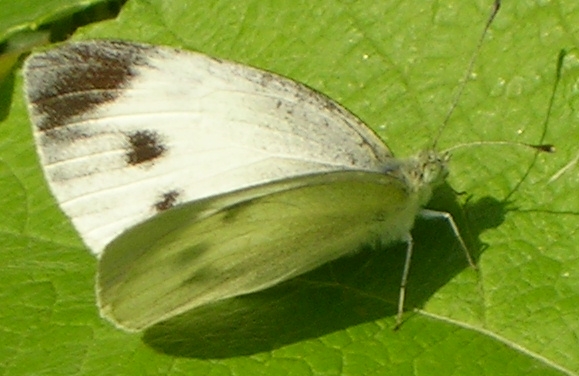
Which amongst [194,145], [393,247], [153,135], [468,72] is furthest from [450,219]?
[153,135]

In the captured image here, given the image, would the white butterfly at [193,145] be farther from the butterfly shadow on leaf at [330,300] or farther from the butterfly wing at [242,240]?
the butterfly shadow on leaf at [330,300]

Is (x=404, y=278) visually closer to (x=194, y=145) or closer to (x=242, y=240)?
(x=242, y=240)

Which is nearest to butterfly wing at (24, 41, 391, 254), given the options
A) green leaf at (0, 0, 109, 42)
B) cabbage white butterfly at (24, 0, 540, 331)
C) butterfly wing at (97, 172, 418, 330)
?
cabbage white butterfly at (24, 0, 540, 331)

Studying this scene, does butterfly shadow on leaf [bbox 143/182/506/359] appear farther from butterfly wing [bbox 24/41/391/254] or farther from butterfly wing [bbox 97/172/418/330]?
butterfly wing [bbox 24/41/391/254]

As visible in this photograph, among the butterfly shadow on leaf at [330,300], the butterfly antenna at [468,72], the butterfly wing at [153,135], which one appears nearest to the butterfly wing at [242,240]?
the butterfly shadow on leaf at [330,300]

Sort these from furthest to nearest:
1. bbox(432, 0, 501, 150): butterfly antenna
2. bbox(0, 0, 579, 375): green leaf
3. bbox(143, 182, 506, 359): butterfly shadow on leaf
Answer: bbox(432, 0, 501, 150): butterfly antenna → bbox(143, 182, 506, 359): butterfly shadow on leaf → bbox(0, 0, 579, 375): green leaf

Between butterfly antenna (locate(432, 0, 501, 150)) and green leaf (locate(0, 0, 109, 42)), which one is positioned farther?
green leaf (locate(0, 0, 109, 42))

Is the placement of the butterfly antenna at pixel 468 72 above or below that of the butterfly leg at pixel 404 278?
above

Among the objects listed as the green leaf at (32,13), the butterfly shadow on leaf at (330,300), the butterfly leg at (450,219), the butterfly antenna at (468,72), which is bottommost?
the butterfly shadow on leaf at (330,300)
